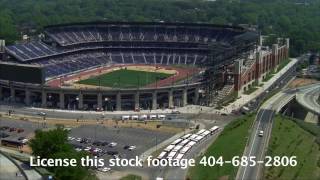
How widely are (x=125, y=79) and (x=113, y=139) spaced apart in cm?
3467

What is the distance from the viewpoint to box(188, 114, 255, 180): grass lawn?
200 ft

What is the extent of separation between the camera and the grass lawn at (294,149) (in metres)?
60.5

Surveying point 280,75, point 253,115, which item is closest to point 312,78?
point 280,75

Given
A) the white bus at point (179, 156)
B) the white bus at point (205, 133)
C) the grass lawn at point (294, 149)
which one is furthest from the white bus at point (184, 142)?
the grass lawn at point (294, 149)

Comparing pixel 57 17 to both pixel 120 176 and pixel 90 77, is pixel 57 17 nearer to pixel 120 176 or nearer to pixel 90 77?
pixel 90 77

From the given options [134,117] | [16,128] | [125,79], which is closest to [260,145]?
[134,117]

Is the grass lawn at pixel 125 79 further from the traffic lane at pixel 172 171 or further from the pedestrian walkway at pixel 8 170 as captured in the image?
the pedestrian walkway at pixel 8 170

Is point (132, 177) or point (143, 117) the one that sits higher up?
point (143, 117)

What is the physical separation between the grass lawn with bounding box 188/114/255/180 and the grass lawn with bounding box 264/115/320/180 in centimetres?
351

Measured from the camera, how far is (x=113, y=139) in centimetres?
7844

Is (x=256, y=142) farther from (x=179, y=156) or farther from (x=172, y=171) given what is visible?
(x=172, y=171)

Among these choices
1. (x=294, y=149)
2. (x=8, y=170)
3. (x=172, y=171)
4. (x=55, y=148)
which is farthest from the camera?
(x=294, y=149)

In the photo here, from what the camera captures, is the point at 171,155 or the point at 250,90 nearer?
the point at 171,155

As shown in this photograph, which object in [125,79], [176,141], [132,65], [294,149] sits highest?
[132,65]
